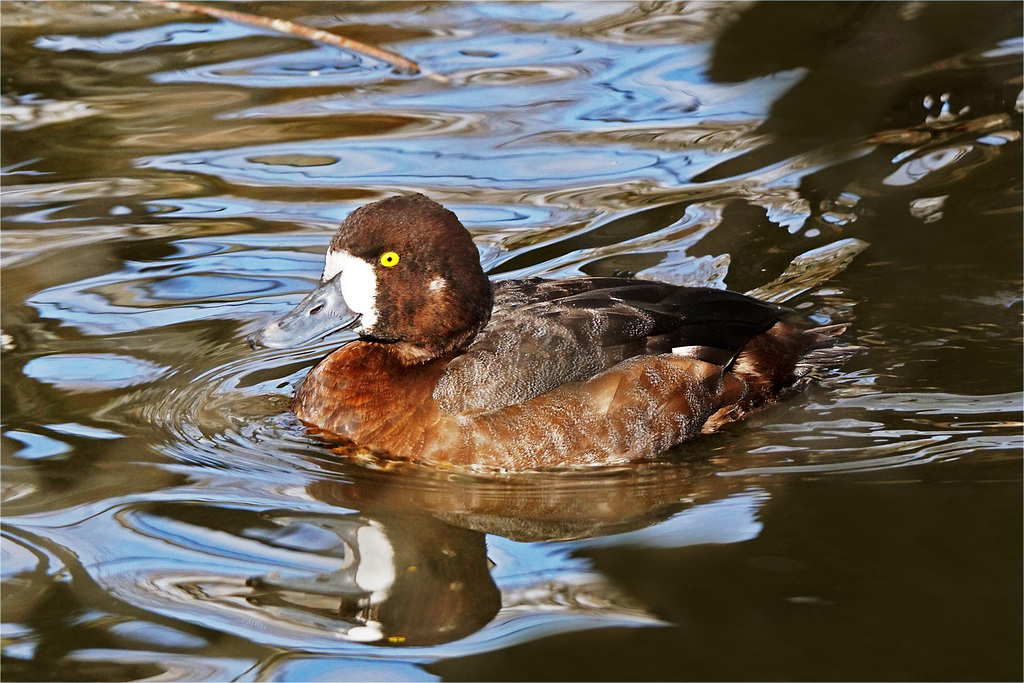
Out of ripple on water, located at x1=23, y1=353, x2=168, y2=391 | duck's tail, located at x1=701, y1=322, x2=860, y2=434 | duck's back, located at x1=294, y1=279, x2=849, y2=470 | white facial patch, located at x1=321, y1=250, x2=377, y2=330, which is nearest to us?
duck's back, located at x1=294, y1=279, x2=849, y2=470

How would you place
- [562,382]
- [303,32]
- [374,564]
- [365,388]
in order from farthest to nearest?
[303,32] → [365,388] → [562,382] → [374,564]

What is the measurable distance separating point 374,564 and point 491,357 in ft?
3.74

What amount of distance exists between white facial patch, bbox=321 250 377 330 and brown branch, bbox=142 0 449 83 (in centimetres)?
435

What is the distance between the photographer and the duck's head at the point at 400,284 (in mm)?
5152

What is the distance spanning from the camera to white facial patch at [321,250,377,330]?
5199 mm

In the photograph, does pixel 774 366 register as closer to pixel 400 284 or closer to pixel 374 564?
pixel 400 284

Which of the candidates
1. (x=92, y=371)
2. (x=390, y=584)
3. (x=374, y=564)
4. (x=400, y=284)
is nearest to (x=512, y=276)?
(x=400, y=284)

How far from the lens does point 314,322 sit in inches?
207

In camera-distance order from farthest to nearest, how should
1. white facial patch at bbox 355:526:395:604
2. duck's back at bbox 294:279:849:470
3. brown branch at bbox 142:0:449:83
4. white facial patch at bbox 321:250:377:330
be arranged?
brown branch at bbox 142:0:449:83 < white facial patch at bbox 321:250:377:330 < duck's back at bbox 294:279:849:470 < white facial patch at bbox 355:526:395:604

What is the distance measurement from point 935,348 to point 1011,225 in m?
1.47

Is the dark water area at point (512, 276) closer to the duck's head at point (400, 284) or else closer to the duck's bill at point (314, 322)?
the duck's bill at point (314, 322)

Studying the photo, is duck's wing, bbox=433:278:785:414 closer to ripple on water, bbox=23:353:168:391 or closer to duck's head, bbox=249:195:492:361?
duck's head, bbox=249:195:492:361

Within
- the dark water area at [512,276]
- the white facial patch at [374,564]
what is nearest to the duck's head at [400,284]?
the dark water area at [512,276]

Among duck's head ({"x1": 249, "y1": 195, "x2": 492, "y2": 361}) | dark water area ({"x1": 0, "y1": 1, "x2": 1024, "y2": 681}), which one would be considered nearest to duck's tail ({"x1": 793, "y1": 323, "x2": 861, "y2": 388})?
dark water area ({"x1": 0, "y1": 1, "x2": 1024, "y2": 681})
